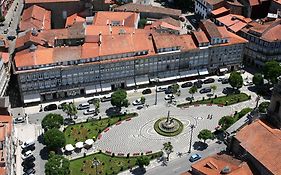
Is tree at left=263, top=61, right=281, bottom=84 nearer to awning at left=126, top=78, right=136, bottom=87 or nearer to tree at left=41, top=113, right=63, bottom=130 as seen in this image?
awning at left=126, top=78, right=136, bottom=87

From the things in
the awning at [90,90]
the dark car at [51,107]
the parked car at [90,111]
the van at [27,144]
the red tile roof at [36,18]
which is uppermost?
the red tile roof at [36,18]

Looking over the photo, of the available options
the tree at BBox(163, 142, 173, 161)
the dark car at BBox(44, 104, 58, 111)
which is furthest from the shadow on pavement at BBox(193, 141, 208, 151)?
the dark car at BBox(44, 104, 58, 111)

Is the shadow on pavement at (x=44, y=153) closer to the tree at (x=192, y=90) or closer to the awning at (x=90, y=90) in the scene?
the awning at (x=90, y=90)

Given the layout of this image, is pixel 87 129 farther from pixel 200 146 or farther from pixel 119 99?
pixel 200 146

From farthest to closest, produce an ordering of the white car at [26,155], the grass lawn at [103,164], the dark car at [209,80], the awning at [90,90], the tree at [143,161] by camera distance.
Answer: the dark car at [209,80] < the awning at [90,90] < the white car at [26,155] < the grass lawn at [103,164] < the tree at [143,161]

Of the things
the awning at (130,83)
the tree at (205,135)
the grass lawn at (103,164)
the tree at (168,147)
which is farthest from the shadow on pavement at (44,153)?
the tree at (205,135)

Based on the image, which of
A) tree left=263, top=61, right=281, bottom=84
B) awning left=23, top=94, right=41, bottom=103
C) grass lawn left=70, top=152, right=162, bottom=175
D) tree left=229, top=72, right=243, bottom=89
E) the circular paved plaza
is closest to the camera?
grass lawn left=70, top=152, right=162, bottom=175

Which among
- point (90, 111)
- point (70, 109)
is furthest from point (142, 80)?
point (70, 109)
